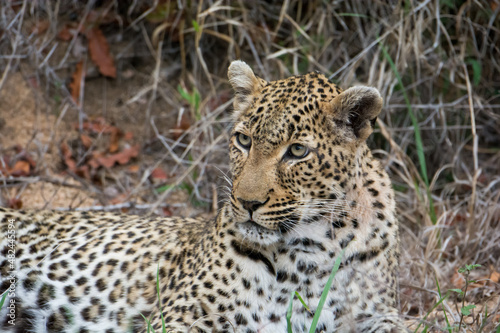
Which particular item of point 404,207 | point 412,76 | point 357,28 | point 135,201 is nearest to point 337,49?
point 357,28

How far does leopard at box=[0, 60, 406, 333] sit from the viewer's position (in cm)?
392

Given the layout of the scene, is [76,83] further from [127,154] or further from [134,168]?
[134,168]

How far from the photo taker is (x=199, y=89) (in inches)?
310

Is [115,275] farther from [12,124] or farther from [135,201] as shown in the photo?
[12,124]

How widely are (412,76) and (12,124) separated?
14.8ft

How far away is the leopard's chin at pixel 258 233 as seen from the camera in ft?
12.9

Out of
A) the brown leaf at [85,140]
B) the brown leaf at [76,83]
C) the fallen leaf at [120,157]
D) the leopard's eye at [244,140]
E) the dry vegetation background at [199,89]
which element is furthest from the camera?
the brown leaf at [76,83]

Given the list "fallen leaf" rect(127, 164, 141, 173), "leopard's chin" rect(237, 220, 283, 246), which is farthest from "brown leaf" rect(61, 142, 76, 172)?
"leopard's chin" rect(237, 220, 283, 246)

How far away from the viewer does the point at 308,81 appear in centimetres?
423

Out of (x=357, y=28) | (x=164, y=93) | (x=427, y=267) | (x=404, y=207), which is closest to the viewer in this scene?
(x=427, y=267)

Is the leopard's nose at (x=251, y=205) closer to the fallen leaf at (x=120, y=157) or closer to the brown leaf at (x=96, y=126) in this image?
the fallen leaf at (x=120, y=157)

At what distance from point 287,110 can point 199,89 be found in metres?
4.00

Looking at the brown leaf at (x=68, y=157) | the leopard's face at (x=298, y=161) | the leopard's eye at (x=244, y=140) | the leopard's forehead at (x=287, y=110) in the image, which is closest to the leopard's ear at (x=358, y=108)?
the leopard's face at (x=298, y=161)

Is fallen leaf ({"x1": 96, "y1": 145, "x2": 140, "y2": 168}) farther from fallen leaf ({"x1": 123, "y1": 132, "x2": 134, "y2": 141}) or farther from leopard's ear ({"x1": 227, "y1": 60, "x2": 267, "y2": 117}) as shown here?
leopard's ear ({"x1": 227, "y1": 60, "x2": 267, "y2": 117})
